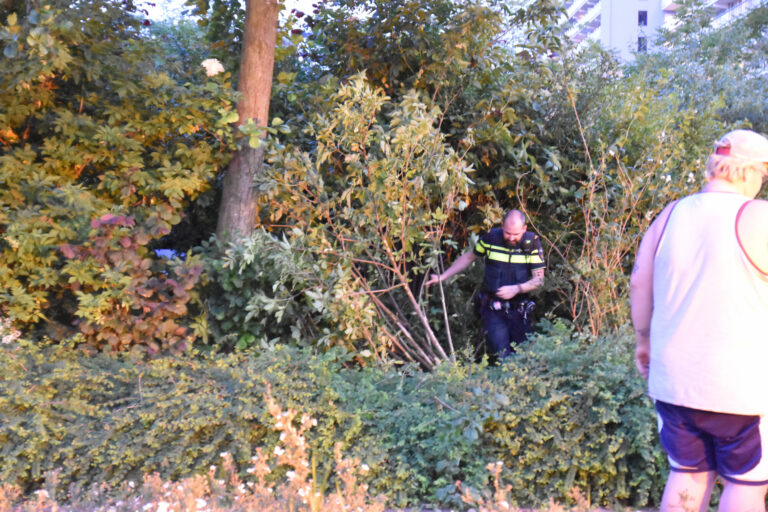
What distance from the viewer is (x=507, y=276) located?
5.45 m

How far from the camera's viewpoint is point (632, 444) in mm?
3498

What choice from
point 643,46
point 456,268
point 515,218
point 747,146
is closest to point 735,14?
point 643,46

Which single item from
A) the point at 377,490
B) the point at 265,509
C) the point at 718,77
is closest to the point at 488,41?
the point at 377,490

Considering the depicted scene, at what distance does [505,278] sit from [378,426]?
214 cm

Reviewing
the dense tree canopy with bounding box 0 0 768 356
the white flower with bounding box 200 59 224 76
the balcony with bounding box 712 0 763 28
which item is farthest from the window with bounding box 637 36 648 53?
the white flower with bounding box 200 59 224 76

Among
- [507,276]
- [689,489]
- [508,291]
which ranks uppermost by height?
[507,276]

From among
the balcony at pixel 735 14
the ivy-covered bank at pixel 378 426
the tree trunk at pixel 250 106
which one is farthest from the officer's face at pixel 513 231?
the balcony at pixel 735 14

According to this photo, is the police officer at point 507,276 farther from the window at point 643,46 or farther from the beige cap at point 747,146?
the window at point 643,46

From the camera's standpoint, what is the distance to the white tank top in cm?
230

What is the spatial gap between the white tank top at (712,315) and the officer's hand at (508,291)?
2.84m

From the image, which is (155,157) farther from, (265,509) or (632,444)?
(632,444)

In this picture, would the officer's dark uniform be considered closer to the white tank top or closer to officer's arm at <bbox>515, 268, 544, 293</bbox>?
officer's arm at <bbox>515, 268, 544, 293</bbox>

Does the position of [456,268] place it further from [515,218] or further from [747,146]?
[747,146]

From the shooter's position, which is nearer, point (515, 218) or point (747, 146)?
point (747, 146)
